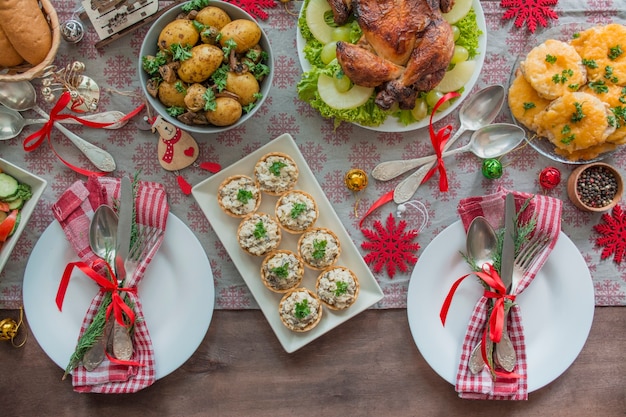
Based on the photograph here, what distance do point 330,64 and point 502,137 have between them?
707 mm

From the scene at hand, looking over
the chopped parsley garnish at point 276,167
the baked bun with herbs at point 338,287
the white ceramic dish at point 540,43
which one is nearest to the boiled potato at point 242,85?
the chopped parsley garnish at point 276,167

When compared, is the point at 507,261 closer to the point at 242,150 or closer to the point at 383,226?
the point at 383,226

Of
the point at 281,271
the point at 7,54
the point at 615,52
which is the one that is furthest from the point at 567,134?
the point at 7,54

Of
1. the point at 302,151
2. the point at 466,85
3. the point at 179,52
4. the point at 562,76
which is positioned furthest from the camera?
the point at 302,151

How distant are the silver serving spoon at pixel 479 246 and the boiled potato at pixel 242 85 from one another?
3.04 ft

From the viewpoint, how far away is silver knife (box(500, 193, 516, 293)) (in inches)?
77.9

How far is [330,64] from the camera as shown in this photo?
191cm

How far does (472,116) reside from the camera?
6.75ft

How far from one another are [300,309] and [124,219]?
71 centimetres

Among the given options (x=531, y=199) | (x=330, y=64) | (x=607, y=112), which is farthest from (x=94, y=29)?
(x=607, y=112)

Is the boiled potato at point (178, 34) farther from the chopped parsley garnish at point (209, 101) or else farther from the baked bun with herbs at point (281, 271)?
the baked bun with herbs at point (281, 271)

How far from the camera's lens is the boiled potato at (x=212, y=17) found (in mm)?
1848

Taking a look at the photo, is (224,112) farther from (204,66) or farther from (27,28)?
(27,28)

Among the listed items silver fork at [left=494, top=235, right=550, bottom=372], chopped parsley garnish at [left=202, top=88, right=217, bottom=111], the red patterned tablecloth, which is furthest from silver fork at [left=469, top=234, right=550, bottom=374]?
chopped parsley garnish at [left=202, top=88, right=217, bottom=111]
